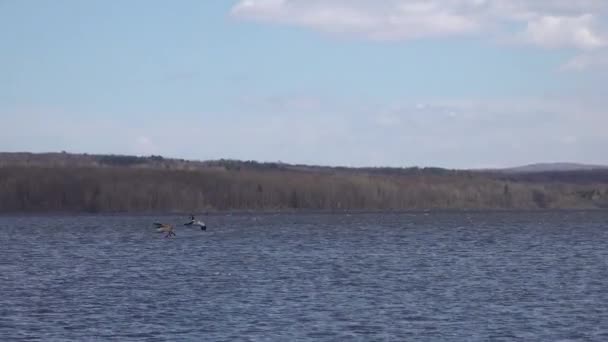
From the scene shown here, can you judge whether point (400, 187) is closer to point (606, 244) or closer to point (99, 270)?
point (606, 244)

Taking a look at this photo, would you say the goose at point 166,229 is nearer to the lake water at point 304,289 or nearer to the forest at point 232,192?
the lake water at point 304,289

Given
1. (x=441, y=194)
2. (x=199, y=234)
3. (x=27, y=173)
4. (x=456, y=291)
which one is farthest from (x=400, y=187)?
(x=456, y=291)

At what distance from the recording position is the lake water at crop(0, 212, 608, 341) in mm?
25938

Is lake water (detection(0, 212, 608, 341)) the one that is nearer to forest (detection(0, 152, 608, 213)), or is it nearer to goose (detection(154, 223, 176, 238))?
goose (detection(154, 223, 176, 238))

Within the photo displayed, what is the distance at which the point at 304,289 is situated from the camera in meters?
33.7

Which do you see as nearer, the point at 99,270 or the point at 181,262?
the point at 99,270

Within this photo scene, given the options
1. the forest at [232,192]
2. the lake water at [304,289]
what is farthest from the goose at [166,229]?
the forest at [232,192]

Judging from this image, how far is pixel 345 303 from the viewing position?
99.0ft

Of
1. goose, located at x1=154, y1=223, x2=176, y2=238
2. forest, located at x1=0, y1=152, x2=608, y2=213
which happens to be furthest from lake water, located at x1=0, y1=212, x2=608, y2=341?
forest, located at x1=0, y1=152, x2=608, y2=213

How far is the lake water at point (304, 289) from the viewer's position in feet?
85.1

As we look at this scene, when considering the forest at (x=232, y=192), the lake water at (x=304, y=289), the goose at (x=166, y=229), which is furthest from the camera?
the forest at (x=232, y=192)

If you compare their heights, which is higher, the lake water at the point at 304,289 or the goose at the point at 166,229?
the goose at the point at 166,229

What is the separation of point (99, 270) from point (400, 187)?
241 ft

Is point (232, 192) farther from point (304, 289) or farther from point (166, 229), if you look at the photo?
point (304, 289)
